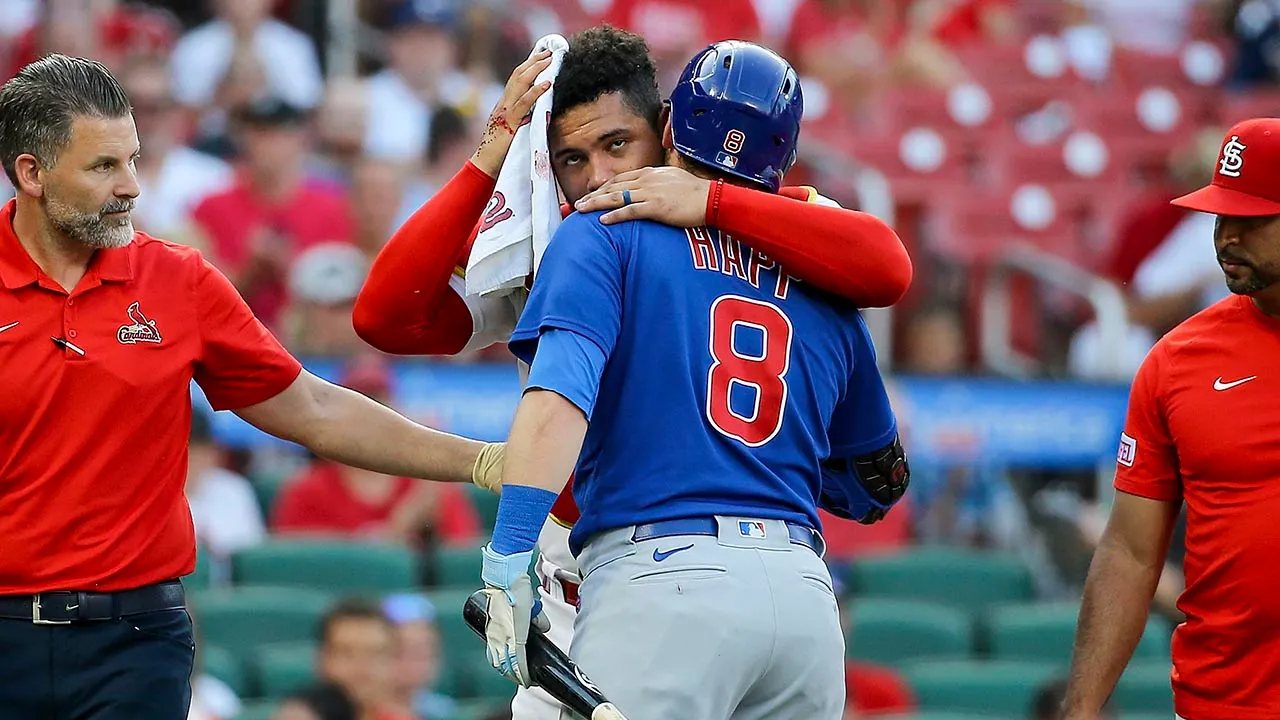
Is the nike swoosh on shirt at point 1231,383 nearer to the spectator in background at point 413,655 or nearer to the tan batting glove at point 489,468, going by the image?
the tan batting glove at point 489,468

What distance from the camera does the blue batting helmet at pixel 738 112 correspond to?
12.2 ft

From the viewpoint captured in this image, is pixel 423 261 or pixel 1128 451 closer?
pixel 423 261

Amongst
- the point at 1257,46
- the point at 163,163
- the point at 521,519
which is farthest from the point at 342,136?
the point at 521,519

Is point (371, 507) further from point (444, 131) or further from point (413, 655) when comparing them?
point (444, 131)

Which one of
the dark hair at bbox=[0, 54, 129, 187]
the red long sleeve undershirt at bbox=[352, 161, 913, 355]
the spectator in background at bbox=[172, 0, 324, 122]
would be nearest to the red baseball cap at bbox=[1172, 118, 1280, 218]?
the red long sleeve undershirt at bbox=[352, 161, 913, 355]

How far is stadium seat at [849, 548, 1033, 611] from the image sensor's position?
8.21 metres

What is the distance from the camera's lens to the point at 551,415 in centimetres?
338

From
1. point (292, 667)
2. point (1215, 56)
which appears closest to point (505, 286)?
point (292, 667)

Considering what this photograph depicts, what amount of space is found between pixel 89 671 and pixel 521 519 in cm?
106

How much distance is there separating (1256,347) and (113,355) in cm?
252

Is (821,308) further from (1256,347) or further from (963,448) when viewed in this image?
(963,448)

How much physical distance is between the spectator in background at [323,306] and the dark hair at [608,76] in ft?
14.6

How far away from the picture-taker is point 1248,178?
4180mm

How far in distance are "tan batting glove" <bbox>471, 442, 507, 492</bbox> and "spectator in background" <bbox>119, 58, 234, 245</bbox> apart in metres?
5.39
